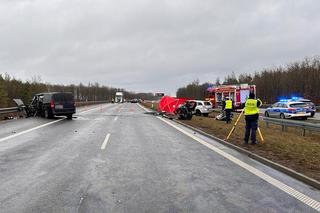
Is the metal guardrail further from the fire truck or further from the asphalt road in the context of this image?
the fire truck

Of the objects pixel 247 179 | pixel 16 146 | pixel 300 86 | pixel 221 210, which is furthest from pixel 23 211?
pixel 300 86

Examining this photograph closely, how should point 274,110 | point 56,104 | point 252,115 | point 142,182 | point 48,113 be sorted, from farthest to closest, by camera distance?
point 274,110
point 48,113
point 56,104
point 252,115
point 142,182

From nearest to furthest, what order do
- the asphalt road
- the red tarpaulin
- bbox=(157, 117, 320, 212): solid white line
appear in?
the asphalt road → bbox=(157, 117, 320, 212): solid white line → the red tarpaulin

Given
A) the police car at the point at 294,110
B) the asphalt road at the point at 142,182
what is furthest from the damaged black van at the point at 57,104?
the asphalt road at the point at 142,182

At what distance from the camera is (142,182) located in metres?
8.19

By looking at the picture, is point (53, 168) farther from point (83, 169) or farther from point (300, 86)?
point (300, 86)

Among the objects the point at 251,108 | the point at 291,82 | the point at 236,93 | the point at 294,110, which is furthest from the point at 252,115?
the point at 291,82

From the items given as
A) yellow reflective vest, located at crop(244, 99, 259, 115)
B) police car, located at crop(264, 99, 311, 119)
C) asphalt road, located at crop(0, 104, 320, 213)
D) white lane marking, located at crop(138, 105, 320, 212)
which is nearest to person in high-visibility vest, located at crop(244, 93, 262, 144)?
yellow reflective vest, located at crop(244, 99, 259, 115)

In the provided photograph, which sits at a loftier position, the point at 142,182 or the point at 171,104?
the point at 171,104

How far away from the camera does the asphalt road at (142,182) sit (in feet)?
21.2

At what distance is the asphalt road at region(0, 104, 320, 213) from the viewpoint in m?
6.46

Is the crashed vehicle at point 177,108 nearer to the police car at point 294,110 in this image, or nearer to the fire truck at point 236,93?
the police car at point 294,110

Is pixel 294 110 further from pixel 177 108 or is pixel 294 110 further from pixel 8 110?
pixel 8 110

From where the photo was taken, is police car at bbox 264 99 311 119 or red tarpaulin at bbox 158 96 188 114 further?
red tarpaulin at bbox 158 96 188 114
